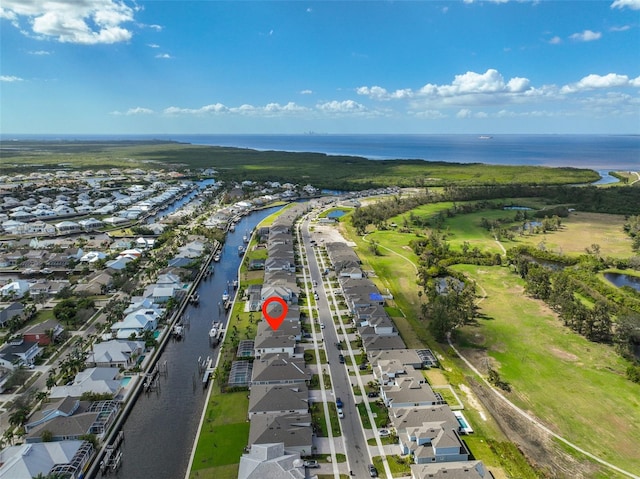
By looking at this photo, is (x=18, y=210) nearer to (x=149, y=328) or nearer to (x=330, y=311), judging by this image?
(x=149, y=328)

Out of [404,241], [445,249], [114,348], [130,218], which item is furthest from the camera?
[130,218]

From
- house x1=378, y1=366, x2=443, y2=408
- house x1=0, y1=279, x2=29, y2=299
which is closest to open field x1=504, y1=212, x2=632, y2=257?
house x1=378, y1=366, x2=443, y2=408

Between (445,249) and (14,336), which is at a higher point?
(445,249)

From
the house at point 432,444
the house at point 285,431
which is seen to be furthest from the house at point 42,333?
the house at point 432,444

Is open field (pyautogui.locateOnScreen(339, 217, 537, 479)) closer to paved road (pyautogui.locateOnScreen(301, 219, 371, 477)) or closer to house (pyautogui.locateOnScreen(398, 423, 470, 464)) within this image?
house (pyautogui.locateOnScreen(398, 423, 470, 464))

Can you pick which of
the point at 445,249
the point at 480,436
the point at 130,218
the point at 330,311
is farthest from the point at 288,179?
the point at 480,436

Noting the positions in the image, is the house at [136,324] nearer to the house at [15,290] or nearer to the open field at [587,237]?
the house at [15,290]
